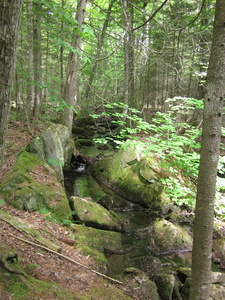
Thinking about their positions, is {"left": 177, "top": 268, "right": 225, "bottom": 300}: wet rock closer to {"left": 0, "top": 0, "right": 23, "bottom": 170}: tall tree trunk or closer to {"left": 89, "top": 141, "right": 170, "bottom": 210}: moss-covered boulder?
{"left": 89, "top": 141, "right": 170, "bottom": 210}: moss-covered boulder

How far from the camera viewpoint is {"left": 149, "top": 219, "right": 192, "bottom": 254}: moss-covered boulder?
6.13m

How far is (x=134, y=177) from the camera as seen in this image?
973 cm

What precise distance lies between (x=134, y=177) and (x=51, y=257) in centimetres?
654

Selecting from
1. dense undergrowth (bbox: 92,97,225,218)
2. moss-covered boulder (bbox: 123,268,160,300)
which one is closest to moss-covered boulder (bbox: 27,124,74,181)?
dense undergrowth (bbox: 92,97,225,218)

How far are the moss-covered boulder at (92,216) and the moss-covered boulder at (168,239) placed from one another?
3.78ft

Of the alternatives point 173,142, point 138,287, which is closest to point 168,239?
point 138,287

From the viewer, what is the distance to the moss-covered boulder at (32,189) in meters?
5.01

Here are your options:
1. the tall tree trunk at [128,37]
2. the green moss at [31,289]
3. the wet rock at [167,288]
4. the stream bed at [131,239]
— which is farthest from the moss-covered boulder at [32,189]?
the tall tree trunk at [128,37]

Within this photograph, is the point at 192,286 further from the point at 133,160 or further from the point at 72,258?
the point at 133,160

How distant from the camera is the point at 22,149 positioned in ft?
23.9

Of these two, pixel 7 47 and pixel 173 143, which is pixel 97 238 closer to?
pixel 173 143

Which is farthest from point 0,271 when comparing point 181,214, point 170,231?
point 181,214

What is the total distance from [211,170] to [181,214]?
20.5ft

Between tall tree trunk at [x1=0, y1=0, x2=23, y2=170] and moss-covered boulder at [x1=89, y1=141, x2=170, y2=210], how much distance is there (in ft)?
20.6
